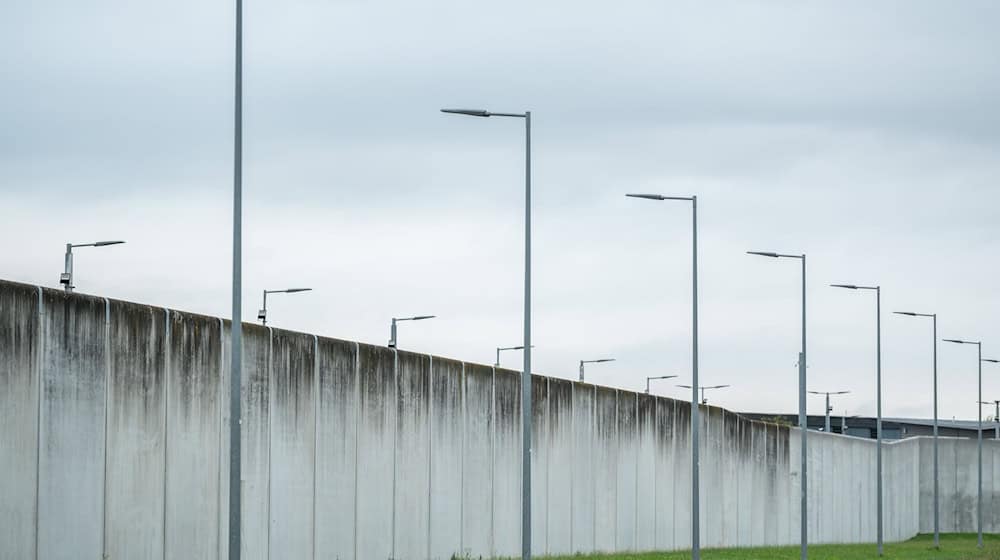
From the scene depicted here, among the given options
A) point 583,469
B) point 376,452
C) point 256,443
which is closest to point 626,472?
point 583,469

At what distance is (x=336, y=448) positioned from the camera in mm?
34500

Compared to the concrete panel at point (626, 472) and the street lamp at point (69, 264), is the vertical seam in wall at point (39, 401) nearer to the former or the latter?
the street lamp at point (69, 264)

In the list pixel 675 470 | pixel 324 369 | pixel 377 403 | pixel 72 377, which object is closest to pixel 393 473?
pixel 377 403

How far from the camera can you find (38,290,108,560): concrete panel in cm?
2466

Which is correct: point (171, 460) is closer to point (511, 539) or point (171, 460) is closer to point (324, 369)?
point (324, 369)

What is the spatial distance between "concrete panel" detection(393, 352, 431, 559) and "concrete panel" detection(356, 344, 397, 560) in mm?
334

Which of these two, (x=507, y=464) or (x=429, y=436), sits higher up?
(x=429, y=436)

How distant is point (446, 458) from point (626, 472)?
1436 centimetres

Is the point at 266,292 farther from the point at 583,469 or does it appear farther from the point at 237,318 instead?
the point at 237,318

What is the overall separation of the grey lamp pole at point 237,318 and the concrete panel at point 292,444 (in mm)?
8221

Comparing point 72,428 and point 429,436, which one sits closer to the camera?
point 72,428

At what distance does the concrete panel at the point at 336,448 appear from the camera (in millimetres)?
33812

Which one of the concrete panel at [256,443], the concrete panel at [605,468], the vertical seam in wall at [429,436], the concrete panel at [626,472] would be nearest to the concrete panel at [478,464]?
the vertical seam in wall at [429,436]

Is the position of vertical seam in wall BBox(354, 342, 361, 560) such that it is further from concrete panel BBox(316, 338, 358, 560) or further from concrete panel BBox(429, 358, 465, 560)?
concrete panel BBox(429, 358, 465, 560)
